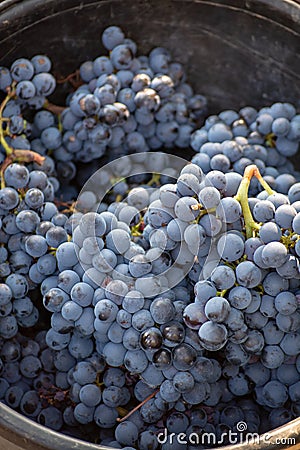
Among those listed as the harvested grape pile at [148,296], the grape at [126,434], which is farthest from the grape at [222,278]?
the grape at [126,434]

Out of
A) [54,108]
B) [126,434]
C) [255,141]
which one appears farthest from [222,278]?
[54,108]

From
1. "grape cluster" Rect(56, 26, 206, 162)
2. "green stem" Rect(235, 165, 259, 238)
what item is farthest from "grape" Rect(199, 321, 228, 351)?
"grape cluster" Rect(56, 26, 206, 162)

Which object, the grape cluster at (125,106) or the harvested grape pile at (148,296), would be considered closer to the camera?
the harvested grape pile at (148,296)

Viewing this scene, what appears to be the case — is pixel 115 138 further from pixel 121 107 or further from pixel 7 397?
pixel 7 397

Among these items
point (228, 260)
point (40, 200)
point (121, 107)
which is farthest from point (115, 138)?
point (228, 260)

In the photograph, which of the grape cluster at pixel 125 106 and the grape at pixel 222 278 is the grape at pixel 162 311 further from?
the grape cluster at pixel 125 106

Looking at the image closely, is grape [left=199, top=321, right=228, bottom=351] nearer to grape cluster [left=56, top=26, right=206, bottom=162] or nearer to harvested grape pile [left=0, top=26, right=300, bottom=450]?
harvested grape pile [left=0, top=26, right=300, bottom=450]

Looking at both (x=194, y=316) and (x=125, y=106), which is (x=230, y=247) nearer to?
(x=194, y=316)

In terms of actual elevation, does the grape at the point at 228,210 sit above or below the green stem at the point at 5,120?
above
